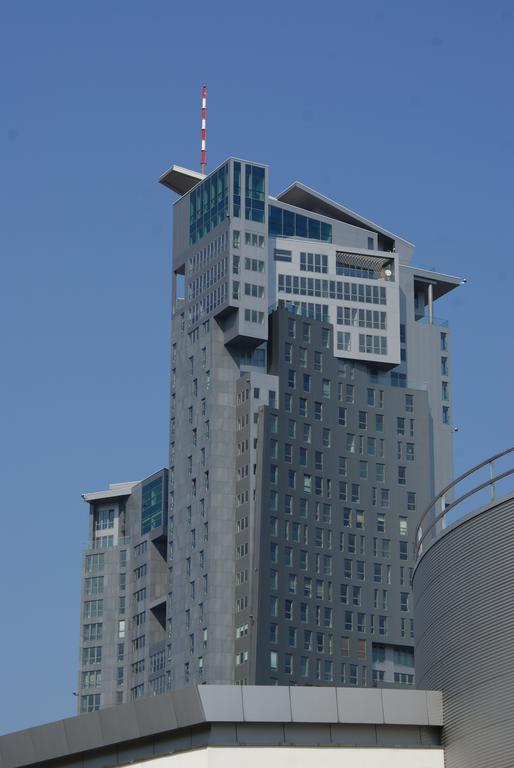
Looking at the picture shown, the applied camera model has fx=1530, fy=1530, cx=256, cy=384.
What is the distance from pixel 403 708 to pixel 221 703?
4.34 m

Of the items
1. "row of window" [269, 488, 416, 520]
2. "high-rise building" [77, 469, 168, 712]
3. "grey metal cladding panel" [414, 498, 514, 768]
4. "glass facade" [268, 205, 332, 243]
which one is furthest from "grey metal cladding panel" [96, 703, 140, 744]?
"high-rise building" [77, 469, 168, 712]

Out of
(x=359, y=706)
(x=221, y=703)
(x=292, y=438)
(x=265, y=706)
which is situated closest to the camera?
(x=221, y=703)

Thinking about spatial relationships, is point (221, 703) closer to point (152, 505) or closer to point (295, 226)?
point (295, 226)

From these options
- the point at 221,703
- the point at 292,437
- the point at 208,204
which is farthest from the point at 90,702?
the point at 221,703

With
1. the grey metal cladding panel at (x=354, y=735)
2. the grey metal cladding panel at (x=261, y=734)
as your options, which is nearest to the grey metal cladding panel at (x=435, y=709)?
the grey metal cladding panel at (x=354, y=735)

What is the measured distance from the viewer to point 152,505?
6998 inches

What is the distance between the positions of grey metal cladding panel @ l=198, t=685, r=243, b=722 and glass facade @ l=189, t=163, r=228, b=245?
123708 millimetres

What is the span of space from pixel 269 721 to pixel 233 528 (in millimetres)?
116527

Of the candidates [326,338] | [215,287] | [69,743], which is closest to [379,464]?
[326,338]

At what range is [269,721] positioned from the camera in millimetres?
35062

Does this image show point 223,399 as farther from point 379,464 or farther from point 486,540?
point 486,540

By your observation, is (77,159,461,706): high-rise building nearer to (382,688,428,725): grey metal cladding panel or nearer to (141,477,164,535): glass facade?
(141,477,164,535): glass facade

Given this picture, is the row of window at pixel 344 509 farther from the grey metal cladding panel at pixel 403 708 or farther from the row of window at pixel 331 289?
Result: the grey metal cladding panel at pixel 403 708

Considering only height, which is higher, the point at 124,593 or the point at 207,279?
the point at 207,279
